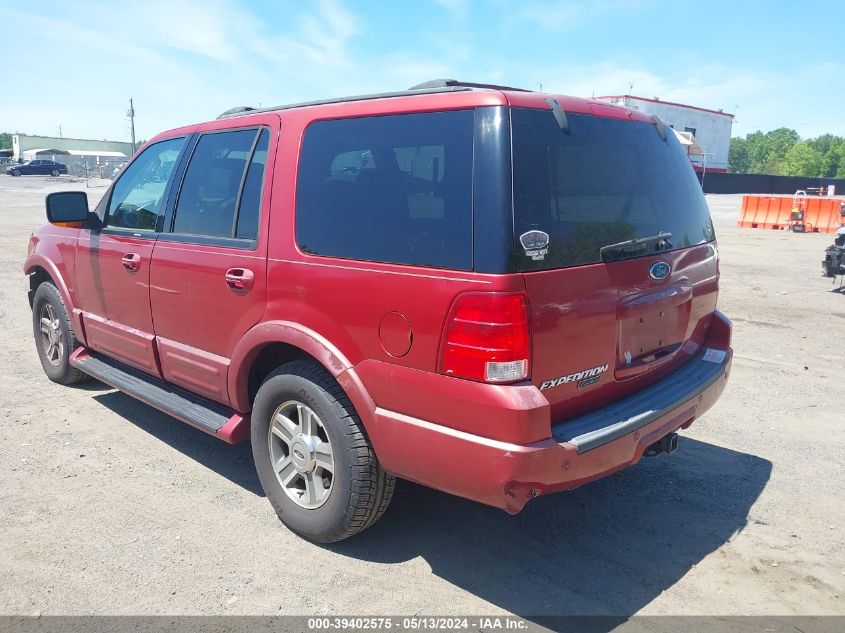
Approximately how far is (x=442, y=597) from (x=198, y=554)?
1239 mm

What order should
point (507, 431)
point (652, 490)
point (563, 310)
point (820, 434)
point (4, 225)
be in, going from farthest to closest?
point (4, 225) < point (820, 434) < point (652, 490) < point (563, 310) < point (507, 431)

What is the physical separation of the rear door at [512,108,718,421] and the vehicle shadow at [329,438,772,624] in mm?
847

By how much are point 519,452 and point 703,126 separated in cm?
6724

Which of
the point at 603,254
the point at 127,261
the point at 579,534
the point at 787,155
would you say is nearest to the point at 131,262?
the point at 127,261

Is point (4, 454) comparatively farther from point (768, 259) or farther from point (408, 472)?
point (768, 259)

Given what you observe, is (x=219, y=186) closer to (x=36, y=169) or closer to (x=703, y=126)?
(x=36, y=169)

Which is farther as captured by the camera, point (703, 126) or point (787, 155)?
point (787, 155)

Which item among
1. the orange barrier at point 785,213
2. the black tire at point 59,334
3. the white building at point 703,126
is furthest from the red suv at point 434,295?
the white building at point 703,126

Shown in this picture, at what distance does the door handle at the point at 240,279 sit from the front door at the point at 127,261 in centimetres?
95

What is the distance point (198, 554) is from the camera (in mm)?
3277

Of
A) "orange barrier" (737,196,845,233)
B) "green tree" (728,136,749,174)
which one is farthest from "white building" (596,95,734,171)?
"green tree" (728,136,749,174)

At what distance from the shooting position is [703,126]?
203 feet

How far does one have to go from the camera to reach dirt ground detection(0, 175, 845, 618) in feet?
9.70

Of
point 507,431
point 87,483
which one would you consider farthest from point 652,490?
point 87,483
